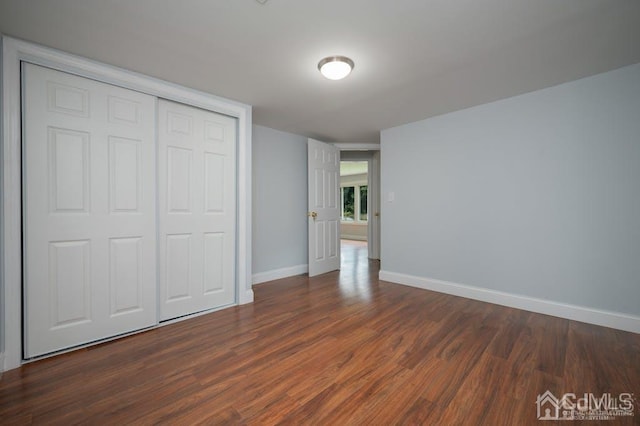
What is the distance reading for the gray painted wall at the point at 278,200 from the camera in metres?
4.02

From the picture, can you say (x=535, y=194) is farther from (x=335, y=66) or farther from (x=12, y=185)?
(x=12, y=185)

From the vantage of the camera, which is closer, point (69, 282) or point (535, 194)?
point (69, 282)

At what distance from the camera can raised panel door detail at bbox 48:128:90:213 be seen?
204 cm

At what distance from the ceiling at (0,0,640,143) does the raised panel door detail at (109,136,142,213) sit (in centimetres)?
68

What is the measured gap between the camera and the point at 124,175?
2348 millimetres

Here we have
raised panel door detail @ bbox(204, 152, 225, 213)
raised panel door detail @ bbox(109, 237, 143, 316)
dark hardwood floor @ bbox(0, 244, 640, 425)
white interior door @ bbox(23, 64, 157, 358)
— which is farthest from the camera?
raised panel door detail @ bbox(204, 152, 225, 213)

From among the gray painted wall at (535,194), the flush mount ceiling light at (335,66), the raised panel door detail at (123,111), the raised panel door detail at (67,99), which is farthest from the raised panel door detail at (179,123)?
the gray painted wall at (535,194)

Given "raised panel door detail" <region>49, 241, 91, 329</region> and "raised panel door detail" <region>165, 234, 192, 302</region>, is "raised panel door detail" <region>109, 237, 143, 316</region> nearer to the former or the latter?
"raised panel door detail" <region>49, 241, 91, 329</region>

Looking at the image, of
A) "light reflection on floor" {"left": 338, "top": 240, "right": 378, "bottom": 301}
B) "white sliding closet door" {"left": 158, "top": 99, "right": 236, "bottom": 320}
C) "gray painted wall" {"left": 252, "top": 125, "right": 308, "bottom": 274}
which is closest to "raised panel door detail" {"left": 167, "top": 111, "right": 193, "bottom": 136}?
"white sliding closet door" {"left": 158, "top": 99, "right": 236, "bottom": 320}

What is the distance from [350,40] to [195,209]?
7.05 feet

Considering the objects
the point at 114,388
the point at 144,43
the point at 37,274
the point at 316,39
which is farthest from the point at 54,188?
the point at 316,39

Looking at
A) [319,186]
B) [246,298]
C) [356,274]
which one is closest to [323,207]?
[319,186]

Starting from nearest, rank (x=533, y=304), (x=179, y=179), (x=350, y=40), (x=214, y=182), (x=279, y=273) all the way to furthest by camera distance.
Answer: (x=350, y=40)
(x=179, y=179)
(x=533, y=304)
(x=214, y=182)
(x=279, y=273)

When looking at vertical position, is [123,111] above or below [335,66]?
below
